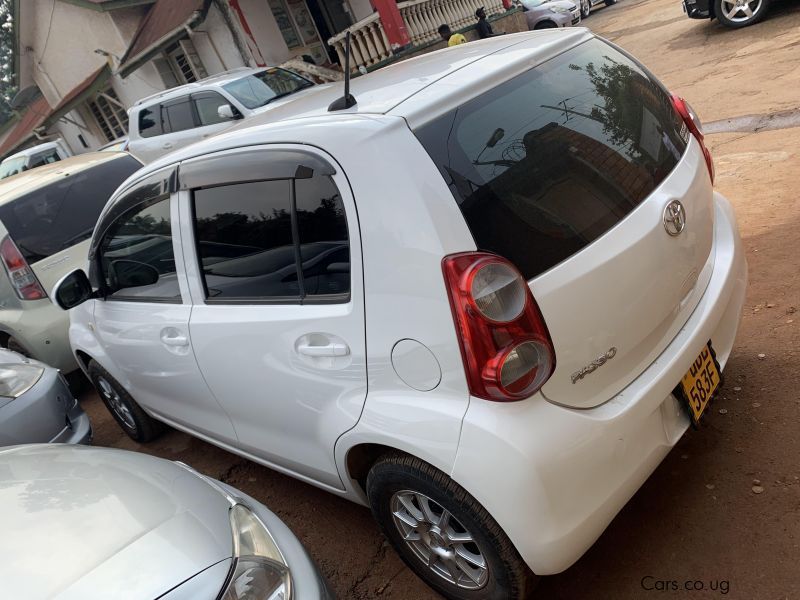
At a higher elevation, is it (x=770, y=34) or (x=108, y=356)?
(x=108, y=356)

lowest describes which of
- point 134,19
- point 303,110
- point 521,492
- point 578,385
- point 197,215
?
point 521,492

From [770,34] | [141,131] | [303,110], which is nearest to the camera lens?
[303,110]

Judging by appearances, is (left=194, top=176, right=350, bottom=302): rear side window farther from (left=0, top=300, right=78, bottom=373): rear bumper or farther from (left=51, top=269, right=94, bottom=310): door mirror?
(left=0, top=300, right=78, bottom=373): rear bumper

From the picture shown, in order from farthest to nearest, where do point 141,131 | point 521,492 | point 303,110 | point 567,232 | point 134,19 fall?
1. point 134,19
2. point 141,131
3. point 303,110
4. point 567,232
5. point 521,492

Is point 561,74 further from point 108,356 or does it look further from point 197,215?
point 108,356

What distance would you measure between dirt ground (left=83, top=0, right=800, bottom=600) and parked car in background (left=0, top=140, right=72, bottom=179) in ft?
52.5

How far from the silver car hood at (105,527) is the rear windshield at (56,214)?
3201mm

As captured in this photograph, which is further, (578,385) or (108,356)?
(108,356)

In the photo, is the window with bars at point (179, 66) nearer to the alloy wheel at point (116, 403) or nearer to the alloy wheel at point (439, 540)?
the alloy wheel at point (116, 403)

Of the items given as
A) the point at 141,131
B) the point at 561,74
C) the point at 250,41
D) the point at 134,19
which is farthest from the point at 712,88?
the point at 134,19

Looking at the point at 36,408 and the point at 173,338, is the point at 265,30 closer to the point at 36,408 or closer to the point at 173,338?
the point at 36,408

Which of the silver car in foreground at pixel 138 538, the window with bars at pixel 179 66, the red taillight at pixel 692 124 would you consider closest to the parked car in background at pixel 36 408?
the silver car in foreground at pixel 138 538

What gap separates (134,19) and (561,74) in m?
18.2

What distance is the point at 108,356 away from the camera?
11.9ft
